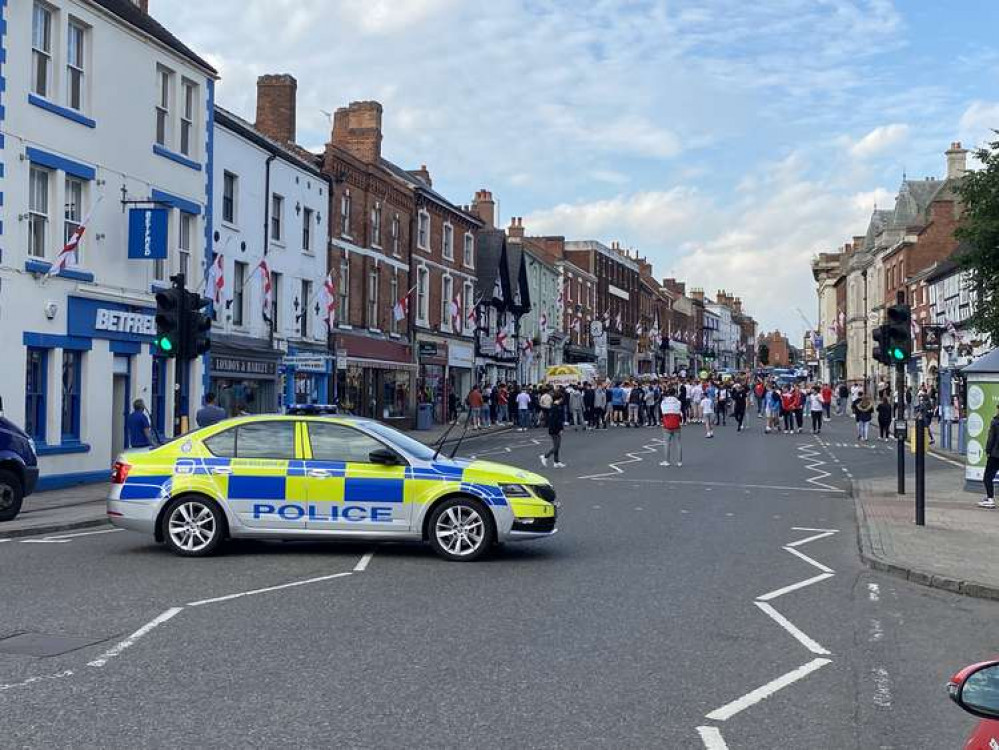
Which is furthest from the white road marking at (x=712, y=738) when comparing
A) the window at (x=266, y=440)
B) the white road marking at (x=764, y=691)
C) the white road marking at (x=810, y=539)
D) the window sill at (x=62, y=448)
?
the window sill at (x=62, y=448)

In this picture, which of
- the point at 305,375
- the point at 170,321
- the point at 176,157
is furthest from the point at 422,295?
the point at 170,321

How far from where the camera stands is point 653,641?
762cm

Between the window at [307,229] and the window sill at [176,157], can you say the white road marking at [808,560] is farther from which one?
the window at [307,229]

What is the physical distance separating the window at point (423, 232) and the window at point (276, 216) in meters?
12.7

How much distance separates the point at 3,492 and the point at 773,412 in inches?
1143

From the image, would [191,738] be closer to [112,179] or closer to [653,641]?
[653,641]

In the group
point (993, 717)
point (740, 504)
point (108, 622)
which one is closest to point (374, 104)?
point (740, 504)

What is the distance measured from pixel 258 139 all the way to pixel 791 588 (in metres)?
24.0

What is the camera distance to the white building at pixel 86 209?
1945 cm

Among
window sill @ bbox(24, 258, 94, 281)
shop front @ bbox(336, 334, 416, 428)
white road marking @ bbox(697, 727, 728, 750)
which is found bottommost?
white road marking @ bbox(697, 727, 728, 750)

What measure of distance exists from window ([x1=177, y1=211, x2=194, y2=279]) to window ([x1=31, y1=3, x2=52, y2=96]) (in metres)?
5.32

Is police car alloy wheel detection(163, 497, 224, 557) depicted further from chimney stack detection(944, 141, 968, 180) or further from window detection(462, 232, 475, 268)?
chimney stack detection(944, 141, 968, 180)

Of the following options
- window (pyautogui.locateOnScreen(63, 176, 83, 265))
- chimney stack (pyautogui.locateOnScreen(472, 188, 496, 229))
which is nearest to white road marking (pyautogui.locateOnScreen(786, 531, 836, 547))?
window (pyautogui.locateOnScreen(63, 176, 83, 265))

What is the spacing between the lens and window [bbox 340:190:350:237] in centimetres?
3734
